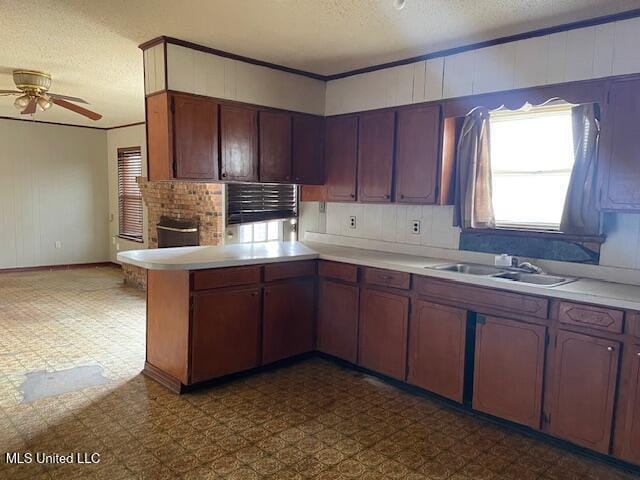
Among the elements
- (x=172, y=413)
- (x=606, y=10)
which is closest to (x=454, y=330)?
(x=172, y=413)

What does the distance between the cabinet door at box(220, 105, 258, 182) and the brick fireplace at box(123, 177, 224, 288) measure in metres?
0.98

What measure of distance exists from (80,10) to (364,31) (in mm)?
1755

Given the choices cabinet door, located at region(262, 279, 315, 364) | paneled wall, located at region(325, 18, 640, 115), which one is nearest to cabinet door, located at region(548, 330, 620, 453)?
paneled wall, located at region(325, 18, 640, 115)

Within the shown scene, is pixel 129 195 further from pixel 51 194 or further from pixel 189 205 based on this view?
pixel 189 205

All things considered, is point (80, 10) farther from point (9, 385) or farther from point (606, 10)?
point (606, 10)

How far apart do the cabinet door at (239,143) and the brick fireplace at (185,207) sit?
3.22 ft

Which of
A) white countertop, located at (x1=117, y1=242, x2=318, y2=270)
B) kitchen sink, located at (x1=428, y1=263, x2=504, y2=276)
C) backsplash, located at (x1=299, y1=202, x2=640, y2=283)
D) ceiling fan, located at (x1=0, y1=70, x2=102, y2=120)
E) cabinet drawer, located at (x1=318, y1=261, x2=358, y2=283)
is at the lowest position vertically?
cabinet drawer, located at (x1=318, y1=261, x2=358, y2=283)

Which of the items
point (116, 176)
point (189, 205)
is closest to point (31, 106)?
point (189, 205)

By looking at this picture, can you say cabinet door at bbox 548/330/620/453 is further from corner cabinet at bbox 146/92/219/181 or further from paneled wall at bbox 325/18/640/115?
corner cabinet at bbox 146/92/219/181

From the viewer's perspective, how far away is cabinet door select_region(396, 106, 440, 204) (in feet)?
11.8

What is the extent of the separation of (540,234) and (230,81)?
101 inches

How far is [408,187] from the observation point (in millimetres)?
3770

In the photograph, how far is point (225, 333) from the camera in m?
3.42

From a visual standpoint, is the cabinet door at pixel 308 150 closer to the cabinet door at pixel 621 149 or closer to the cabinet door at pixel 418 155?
the cabinet door at pixel 418 155
